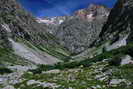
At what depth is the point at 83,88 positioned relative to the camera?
38188mm

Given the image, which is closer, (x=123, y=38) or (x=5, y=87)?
(x=5, y=87)

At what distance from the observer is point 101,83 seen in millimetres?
41250

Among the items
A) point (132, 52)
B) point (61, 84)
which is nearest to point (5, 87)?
point (61, 84)

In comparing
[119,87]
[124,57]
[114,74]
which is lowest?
[119,87]

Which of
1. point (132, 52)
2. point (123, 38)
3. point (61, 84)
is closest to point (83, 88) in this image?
point (61, 84)

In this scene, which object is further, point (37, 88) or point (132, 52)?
point (132, 52)

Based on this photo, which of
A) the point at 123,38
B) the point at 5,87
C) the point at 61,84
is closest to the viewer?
the point at 61,84

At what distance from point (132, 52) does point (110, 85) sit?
124 ft

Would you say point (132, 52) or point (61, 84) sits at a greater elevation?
point (132, 52)

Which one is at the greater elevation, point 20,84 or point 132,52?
point 132,52

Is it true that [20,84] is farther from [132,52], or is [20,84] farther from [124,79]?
[132,52]

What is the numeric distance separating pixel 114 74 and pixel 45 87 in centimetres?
1160

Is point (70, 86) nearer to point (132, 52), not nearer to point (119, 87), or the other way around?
point (119, 87)

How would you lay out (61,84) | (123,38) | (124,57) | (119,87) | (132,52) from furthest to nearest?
(123,38) → (132,52) → (124,57) → (61,84) → (119,87)
